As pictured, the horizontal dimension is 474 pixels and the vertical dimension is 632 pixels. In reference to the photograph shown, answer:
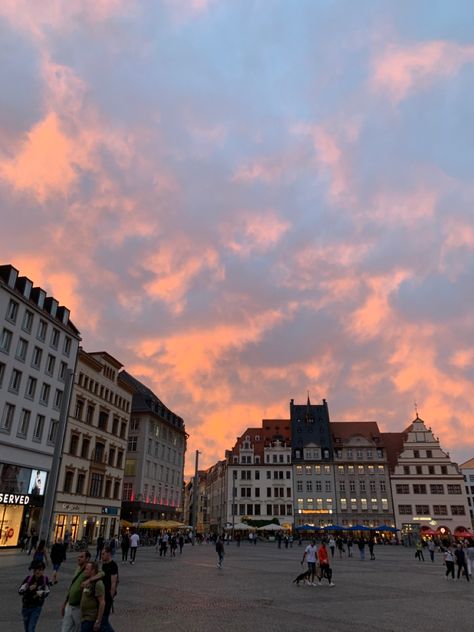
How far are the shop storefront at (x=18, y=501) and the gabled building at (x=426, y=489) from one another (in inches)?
2717

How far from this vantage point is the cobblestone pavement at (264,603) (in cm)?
1302

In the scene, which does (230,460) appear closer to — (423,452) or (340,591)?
(423,452)

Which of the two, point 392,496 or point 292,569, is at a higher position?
point 392,496

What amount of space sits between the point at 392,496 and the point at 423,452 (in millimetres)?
10213

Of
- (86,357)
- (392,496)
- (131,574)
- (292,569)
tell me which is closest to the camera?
(131,574)

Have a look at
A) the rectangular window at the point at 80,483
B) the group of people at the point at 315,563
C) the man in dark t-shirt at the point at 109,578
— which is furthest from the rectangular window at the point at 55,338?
the man in dark t-shirt at the point at 109,578

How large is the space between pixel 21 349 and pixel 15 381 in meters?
3.00

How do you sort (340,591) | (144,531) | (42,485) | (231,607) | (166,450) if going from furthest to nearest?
(166,450)
(144,531)
(42,485)
(340,591)
(231,607)

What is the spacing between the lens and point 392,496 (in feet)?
310

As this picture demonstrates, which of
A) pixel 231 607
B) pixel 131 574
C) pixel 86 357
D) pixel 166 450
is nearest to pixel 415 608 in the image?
pixel 231 607

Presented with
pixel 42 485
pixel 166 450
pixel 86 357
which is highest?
pixel 86 357

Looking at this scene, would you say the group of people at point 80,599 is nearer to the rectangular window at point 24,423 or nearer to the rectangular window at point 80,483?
the rectangular window at point 24,423

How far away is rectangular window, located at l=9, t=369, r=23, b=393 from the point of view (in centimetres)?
4350

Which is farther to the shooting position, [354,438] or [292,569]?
[354,438]
